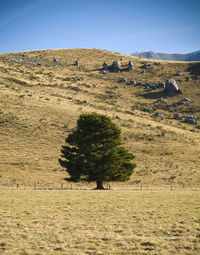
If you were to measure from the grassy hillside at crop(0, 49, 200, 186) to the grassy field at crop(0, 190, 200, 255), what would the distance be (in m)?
25.4

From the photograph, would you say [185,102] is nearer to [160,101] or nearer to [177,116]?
[160,101]

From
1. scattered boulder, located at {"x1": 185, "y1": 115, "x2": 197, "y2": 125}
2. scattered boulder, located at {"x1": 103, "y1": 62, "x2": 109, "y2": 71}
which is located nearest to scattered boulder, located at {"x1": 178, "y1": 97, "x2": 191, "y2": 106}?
scattered boulder, located at {"x1": 185, "y1": 115, "x2": 197, "y2": 125}

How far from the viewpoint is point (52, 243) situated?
9.90 m

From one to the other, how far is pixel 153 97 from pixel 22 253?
123405 mm

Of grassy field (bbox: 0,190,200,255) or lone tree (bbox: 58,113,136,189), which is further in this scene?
lone tree (bbox: 58,113,136,189)

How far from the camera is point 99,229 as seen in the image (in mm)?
11930

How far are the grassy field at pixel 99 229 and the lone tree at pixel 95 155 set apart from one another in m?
15.9

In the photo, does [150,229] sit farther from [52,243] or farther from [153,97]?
[153,97]

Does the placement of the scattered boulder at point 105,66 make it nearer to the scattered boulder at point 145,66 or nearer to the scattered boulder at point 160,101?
the scattered boulder at point 145,66

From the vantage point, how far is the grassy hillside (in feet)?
155

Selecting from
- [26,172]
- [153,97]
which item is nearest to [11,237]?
[26,172]

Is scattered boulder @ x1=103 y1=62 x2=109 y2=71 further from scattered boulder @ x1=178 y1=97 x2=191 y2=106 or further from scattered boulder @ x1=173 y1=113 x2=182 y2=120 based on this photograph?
scattered boulder @ x1=173 y1=113 x2=182 y2=120

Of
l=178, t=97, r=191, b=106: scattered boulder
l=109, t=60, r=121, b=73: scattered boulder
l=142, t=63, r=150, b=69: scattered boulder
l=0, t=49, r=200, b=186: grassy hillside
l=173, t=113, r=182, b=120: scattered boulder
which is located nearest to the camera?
l=0, t=49, r=200, b=186: grassy hillside

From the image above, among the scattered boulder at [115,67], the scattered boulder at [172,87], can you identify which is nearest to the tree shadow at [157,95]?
the scattered boulder at [172,87]
